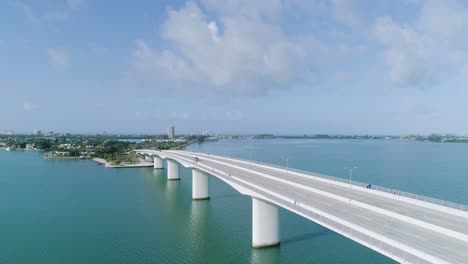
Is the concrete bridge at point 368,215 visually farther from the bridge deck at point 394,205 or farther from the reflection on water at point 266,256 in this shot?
the reflection on water at point 266,256

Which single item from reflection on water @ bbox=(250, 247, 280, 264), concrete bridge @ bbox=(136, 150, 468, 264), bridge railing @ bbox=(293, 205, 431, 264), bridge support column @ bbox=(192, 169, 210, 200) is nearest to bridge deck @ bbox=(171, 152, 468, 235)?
concrete bridge @ bbox=(136, 150, 468, 264)

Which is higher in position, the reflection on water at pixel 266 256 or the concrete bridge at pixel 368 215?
the concrete bridge at pixel 368 215

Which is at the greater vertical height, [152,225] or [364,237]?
[364,237]

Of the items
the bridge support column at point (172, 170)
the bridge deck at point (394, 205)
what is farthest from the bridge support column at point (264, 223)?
the bridge support column at point (172, 170)

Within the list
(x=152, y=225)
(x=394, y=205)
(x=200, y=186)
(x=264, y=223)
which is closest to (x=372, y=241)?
(x=394, y=205)

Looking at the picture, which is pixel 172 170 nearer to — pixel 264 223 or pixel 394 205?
pixel 264 223

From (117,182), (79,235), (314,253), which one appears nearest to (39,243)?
(79,235)
